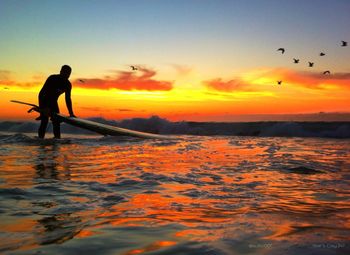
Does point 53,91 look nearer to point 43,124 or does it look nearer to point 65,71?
point 65,71

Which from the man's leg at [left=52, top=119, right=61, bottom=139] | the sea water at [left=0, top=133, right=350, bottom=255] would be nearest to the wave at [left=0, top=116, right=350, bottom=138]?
the man's leg at [left=52, top=119, right=61, bottom=139]

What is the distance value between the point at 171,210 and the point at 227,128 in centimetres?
2367

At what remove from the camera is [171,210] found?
2895 millimetres

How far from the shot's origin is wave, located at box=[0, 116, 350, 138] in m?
20.5

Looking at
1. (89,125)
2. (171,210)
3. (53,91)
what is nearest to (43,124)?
(53,91)

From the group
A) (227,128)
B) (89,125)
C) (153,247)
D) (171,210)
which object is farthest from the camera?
(227,128)

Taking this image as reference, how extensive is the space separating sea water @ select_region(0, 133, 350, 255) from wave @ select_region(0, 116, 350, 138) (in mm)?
15903

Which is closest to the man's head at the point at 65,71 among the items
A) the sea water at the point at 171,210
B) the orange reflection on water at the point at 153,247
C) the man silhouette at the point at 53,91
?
the man silhouette at the point at 53,91

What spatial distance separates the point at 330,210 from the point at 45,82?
8970 millimetres

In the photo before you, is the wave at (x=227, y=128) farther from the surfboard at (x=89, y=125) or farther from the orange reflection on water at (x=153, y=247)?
the orange reflection on water at (x=153, y=247)

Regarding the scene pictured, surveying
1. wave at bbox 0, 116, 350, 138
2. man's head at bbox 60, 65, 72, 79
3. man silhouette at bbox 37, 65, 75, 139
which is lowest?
wave at bbox 0, 116, 350, 138

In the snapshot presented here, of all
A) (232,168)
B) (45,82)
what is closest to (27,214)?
(232,168)

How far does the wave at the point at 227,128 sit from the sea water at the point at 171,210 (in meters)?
15.9

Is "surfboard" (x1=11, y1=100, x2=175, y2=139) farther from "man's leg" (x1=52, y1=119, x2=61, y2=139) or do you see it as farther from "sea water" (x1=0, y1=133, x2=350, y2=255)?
"sea water" (x1=0, y1=133, x2=350, y2=255)
